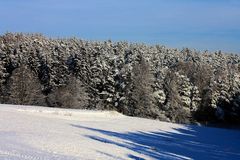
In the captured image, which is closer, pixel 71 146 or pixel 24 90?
pixel 71 146

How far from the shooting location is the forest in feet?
324

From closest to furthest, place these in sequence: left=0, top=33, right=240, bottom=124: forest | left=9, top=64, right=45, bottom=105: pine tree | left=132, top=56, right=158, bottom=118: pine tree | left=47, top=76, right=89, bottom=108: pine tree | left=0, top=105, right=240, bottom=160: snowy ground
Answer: left=0, top=105, right=240, bottom=160: snowy ground < left=9, top=64, right=45, bottom=105: pine tree < left=47, top=76, right=89, bottom=108: pine tree < left=132, top=56, right=158, bottom=118: pine tree < left=0, top=33, right=240, bottom=124: forest

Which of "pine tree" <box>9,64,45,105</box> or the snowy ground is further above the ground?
"pine tree" <box>9,64,45,105</box>

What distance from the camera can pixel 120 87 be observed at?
344 feet

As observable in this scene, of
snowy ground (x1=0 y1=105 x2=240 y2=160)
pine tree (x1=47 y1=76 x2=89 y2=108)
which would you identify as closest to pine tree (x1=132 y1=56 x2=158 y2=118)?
pine tree (x1=47 y1=76 x2=89 y2=108)

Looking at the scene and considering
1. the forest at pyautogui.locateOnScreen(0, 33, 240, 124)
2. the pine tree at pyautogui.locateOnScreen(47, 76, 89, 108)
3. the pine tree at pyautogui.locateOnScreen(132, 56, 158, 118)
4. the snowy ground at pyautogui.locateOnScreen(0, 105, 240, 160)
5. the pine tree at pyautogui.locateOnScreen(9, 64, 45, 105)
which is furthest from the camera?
the forest at pyautogui.locateOnScreen(0, 33, 240, 124)

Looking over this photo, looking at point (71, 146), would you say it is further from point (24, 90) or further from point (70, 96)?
point (24, 90)

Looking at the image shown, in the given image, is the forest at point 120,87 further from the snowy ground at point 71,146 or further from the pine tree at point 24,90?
the snowy ground at point 71,146

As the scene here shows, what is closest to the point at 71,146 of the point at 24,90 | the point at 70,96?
the point at 70,96

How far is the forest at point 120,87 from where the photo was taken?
98875 millimetres

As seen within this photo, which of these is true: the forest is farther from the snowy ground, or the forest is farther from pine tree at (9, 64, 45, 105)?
the snowy ground

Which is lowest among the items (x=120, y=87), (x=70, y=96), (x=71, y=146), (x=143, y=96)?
(x=71, y=146)

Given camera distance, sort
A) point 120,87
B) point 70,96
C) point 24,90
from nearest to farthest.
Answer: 1. point 70,96
2. point 24,90
3. point 120,87

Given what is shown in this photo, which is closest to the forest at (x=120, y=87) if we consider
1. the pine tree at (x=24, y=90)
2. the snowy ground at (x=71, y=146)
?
the pine tree at (x=24, y=90)
